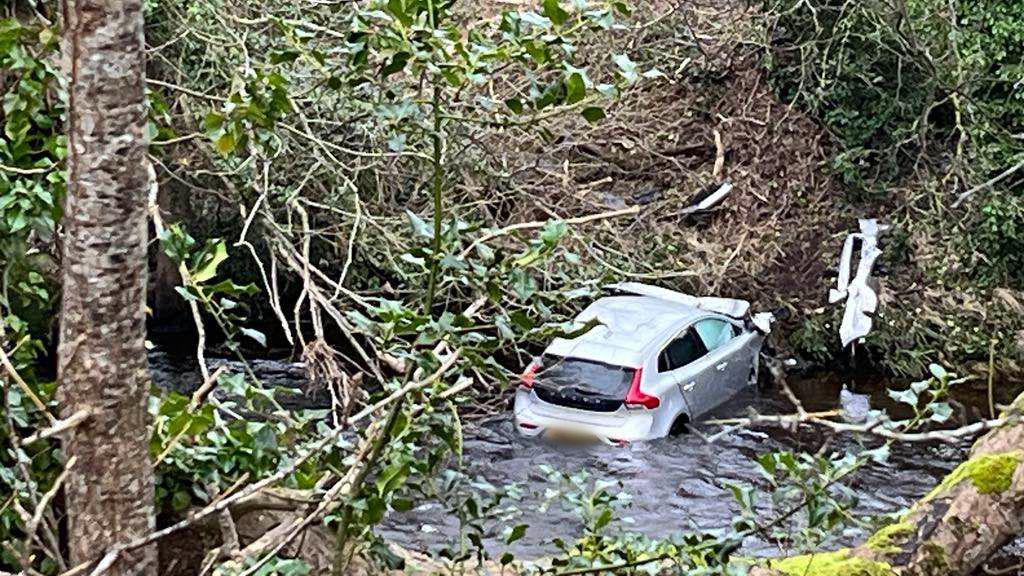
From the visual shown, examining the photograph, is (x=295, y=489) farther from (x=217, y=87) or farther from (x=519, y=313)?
(x=217, y=87)

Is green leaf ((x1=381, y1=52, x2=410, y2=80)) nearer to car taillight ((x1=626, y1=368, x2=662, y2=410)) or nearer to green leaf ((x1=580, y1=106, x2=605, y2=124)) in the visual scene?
green leaf ((x1=580, y1=106, x2=605, y2=124))

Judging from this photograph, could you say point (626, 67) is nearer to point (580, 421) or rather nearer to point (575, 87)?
point (575, 87)

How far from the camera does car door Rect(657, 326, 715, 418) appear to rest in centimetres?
1170

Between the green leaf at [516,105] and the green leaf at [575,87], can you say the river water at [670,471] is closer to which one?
the green leaf at [516,105]

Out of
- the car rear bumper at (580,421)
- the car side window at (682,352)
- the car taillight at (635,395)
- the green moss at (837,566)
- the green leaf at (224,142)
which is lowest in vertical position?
the car rear bumper at (580,421)

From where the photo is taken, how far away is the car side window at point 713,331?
40.9 feet

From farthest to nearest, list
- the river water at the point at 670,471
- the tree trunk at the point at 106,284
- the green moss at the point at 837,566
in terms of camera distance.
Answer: the river water at the point at 670,471 → the green moss at the point at 837,566 → the tree trunk at the point at 106,284

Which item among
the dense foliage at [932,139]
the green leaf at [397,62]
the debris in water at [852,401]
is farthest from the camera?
the dense foliage at [932,139]

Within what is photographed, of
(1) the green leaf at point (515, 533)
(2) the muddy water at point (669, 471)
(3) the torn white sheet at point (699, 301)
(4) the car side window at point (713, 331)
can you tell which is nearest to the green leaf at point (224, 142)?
(1) the green leaf at point (515, 533)

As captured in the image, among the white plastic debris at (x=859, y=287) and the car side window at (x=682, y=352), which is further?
the white plastic debris at (x=859, y=287)

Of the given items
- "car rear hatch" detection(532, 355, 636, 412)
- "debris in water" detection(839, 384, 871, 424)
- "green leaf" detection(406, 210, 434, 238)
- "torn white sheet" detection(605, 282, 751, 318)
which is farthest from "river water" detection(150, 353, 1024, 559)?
"green leaf" detection(406, 210, 434, 238)

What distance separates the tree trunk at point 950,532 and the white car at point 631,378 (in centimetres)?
482

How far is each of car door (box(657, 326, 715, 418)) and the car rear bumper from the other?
1.84ft

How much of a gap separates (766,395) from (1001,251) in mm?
3556
